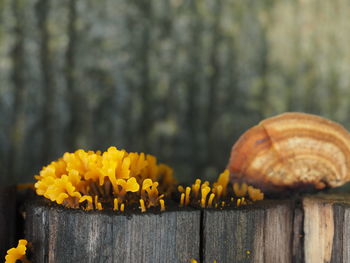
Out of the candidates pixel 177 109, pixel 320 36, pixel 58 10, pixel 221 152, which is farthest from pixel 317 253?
pixel 58 10

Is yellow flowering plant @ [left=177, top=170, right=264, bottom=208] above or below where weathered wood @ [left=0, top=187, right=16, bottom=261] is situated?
above

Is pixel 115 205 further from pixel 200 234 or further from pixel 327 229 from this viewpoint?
pixel 327 229

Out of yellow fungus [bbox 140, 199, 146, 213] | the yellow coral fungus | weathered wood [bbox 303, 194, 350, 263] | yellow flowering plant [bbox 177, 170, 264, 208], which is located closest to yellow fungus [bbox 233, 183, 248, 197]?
yellow flowering plant [bbox 177, 170, 264, 208]

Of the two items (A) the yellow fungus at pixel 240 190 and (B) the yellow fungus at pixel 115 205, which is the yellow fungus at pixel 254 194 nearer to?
(A) the yellow fungus at pixel 240 190

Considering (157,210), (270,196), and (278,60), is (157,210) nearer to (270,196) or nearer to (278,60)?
(270,196)

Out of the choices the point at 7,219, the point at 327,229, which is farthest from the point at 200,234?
the point at 7,219

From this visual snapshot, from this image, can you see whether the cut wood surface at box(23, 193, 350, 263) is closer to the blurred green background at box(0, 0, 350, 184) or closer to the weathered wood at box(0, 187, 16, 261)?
the weathered wood at box(0, 187, 16, 261)

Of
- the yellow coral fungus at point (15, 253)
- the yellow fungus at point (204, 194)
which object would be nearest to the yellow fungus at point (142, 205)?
the yellow fungus at point (204, 194)

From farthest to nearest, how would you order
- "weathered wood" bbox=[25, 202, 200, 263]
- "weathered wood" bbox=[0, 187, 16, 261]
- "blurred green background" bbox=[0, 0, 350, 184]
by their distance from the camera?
"blurred green background" bbox=[0, 0, 350, 184]
"weathered wood" bbox=[0, 187, 16, 261]
"weathered wood" bbox=[25, 202, 200, 263]
